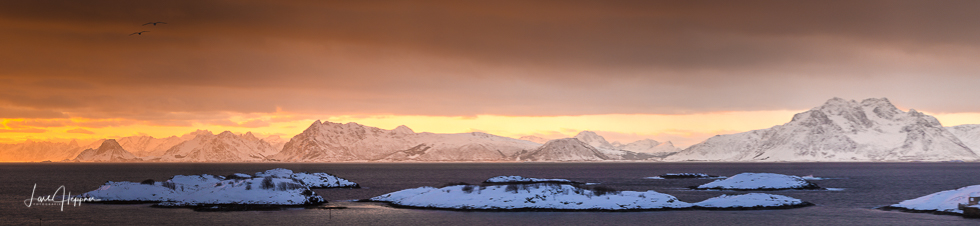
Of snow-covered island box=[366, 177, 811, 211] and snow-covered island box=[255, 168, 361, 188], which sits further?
snow-covered island box=[255, 168, 361, 188]

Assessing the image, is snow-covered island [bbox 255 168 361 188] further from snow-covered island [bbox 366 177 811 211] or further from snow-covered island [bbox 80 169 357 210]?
snow-covered island [bbox 366 177 811 211]

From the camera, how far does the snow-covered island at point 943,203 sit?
228 feet

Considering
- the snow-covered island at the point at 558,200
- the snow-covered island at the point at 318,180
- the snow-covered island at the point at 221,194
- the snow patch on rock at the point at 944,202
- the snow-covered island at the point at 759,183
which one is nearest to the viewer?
the snow patch on rock at the point at 944,202

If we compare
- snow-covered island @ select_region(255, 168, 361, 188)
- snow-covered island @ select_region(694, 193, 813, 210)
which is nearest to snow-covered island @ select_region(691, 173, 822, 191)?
snow-covered island @ select_region(694, 193, 813, 210)

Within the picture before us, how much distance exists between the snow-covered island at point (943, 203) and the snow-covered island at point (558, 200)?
10736 millimetres

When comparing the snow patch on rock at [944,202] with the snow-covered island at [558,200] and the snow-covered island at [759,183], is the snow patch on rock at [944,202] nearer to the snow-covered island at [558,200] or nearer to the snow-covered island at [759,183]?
the snow-covered island at [558,200]

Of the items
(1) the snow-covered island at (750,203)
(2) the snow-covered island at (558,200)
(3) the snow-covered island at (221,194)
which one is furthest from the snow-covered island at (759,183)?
(3) the snow-covered island at (221,194)

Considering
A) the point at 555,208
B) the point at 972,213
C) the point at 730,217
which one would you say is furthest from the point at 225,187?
the point at 972,213

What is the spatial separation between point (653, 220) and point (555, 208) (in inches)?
503

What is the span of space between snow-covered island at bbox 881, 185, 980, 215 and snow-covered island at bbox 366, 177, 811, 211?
35.2ft

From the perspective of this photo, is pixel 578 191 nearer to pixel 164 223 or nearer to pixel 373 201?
pixel 373 201

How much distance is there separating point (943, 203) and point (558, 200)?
36.5m

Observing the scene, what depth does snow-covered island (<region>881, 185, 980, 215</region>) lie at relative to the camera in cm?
6962

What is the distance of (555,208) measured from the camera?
77438 mm
